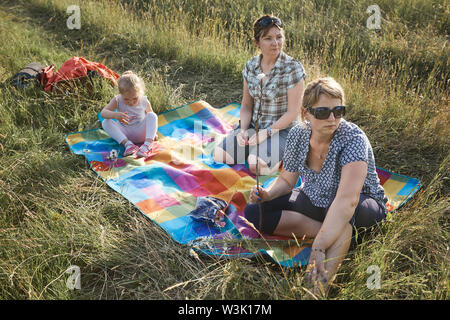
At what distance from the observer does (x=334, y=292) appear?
7.35ft

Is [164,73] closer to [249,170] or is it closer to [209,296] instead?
[249,170]

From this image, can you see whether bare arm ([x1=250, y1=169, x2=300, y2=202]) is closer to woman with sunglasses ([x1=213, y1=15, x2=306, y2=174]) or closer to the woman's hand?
the woman's hand

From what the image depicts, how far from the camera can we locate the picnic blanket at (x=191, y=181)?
2.77 metres

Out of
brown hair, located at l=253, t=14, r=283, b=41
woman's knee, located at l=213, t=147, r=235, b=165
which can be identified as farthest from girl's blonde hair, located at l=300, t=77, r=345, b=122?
woman's knee, located at l=213, t=147, r=235, b=165

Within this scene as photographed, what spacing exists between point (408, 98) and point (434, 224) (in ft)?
7.59

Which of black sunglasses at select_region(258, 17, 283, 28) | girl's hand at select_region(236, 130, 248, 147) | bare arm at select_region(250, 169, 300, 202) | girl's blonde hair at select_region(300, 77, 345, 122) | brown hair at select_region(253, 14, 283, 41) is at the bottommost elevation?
girl's hand at select_region(236, 130, 248, 147)

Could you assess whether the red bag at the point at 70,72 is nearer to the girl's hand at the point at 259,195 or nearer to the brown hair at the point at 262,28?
the brown hair at the point at 262,28

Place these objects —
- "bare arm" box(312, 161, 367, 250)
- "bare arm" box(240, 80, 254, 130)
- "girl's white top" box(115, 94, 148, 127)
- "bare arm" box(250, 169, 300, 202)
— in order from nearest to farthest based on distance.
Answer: "bare arm" box(312, 161, 367, 250)
"bare arm" box(250, 169, 300, 202)
"bare arm" box(240, 80, 254, 130)
"girl's white top" box(115, 94, 148, 127)

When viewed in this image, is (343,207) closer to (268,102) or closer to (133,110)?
(268,102)

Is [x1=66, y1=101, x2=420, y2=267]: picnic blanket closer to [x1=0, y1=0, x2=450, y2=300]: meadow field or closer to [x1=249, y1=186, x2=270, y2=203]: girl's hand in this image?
[x1=0, y1=0, x2=450, y2=300]: meadow field

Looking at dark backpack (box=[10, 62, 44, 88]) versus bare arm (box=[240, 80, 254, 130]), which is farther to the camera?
dark backpack (box=[10, 62, 44, 88])

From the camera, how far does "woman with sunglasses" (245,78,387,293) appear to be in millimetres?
2328

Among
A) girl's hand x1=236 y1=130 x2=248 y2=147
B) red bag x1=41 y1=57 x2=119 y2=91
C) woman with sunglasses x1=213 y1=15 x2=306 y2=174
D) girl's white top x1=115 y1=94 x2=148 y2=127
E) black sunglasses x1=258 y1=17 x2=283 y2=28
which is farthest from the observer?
red bag x1=41 y1=57 x2=119 y2=91

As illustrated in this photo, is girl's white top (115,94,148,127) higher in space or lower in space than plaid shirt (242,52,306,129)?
lower
